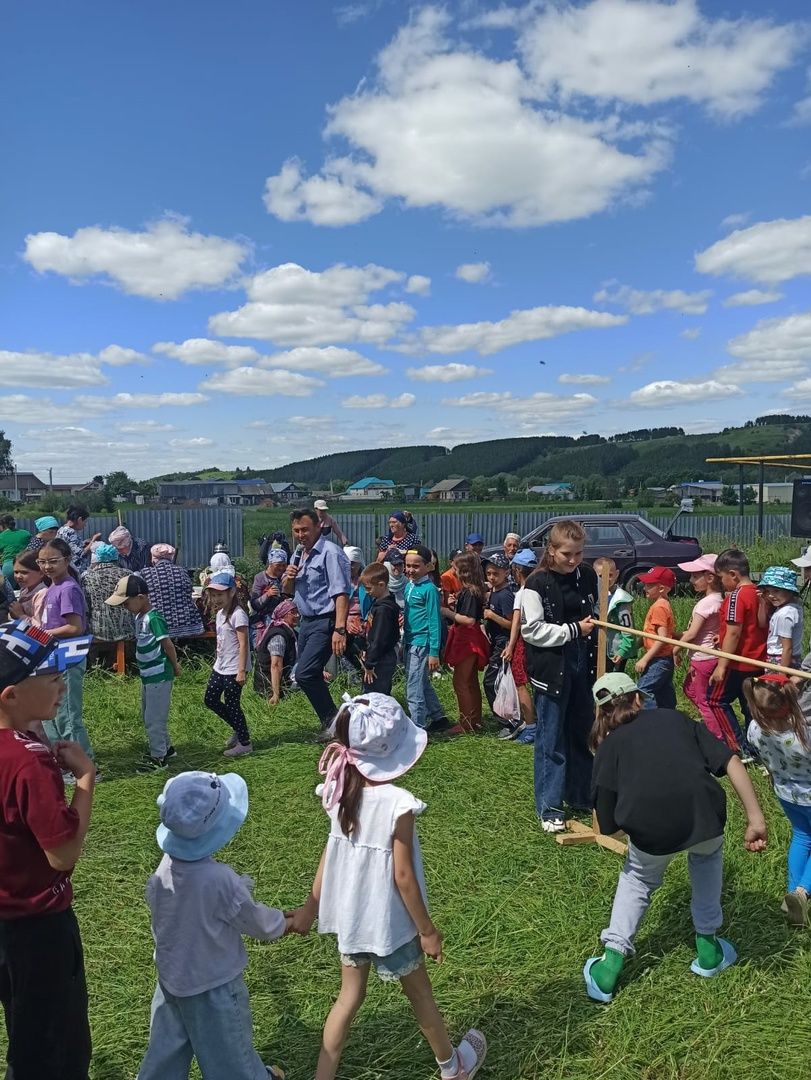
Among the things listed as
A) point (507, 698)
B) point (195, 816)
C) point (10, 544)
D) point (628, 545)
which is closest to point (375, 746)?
point (195, 816)

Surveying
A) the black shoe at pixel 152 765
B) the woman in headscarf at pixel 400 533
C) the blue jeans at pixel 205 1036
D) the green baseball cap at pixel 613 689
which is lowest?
the black shoe at pixel 152 765

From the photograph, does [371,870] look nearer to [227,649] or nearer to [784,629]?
[784,629]

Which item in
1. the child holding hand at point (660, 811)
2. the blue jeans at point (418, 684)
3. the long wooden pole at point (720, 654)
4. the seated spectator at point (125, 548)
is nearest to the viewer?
the child holding hand at point (660, 811)

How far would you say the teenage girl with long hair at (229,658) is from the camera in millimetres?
5909

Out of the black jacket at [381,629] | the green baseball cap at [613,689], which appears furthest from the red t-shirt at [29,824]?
the black jacket at [381,629]

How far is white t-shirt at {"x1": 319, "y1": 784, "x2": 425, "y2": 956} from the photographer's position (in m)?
2.32

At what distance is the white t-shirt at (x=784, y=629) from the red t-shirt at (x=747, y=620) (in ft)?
0.57

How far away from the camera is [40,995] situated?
2135 millimetres

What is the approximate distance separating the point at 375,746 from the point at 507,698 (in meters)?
4.21

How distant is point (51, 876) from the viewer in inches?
84.2

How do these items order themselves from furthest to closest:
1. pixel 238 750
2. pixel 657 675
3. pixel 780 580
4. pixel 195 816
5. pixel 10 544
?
pixel 10 544 → pixel 238 750 → pixel 657 675 → pixel 780 580 → pixel 195 816

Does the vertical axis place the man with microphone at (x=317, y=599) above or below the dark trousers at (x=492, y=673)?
above

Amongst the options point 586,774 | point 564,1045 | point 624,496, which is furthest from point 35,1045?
point 624,496

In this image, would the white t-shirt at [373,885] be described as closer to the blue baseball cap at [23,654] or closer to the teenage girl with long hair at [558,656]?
the blue baseball cap at [23,654]
